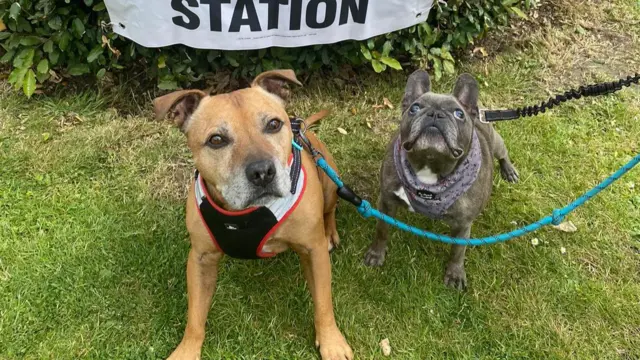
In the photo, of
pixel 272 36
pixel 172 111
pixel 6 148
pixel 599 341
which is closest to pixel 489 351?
pixel 599 341

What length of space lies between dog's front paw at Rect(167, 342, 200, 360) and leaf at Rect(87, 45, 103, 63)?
9.35 ft

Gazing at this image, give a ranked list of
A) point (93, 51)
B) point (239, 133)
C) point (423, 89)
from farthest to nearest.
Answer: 1. point (93, 51)
2. point (423, 89)
3. point (239, 133)

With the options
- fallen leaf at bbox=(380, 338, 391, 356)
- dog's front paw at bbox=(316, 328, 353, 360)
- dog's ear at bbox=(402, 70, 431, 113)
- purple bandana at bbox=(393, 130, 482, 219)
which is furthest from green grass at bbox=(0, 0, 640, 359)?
dog's ear at bbox=(402, 70, 431, 113)

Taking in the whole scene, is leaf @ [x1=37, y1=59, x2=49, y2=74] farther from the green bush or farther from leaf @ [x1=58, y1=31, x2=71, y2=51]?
leaf @ [x1=58, y1=31, x2=71, y2=51]

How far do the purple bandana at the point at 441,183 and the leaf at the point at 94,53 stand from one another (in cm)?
303

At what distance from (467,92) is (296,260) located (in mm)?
1813

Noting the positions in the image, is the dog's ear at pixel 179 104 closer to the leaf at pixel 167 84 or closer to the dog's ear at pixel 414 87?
the dog's ear at pixel 414 87

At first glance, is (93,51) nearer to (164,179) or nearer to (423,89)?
(164,179)

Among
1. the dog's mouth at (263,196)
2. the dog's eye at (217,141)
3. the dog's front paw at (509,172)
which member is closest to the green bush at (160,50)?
the dog's front paw at (509,172)

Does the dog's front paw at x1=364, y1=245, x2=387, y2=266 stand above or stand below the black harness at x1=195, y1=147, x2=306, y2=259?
below

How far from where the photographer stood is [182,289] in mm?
3928

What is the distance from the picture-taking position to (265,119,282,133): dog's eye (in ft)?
9.37

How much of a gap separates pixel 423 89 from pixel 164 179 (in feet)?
8.09

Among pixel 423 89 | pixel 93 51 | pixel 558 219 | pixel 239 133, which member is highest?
pixel 239 133
